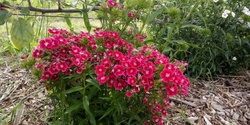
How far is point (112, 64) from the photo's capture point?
4.84 feet

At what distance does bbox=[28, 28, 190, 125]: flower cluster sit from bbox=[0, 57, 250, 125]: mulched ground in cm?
57

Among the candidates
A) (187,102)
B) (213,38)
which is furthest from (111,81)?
(213,38)

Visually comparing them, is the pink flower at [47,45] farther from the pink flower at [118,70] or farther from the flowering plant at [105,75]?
the pink flower at [118,70]

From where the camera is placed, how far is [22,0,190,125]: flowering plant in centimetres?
145

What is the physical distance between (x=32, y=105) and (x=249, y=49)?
1.88 meters

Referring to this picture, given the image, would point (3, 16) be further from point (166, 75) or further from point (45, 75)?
point (166, 75)

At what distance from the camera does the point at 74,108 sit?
5.19ft

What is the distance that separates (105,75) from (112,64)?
0.06 meters

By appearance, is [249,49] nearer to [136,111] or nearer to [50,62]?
[136,111]

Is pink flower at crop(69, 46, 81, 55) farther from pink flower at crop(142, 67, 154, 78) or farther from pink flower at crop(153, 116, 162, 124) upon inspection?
pink flower at crop(153, 116, 162, 124)

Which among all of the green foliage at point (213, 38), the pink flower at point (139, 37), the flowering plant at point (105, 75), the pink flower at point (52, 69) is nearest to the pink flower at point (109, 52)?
the flowering plant at point (105, 75)

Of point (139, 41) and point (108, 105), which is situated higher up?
point (139, 41)

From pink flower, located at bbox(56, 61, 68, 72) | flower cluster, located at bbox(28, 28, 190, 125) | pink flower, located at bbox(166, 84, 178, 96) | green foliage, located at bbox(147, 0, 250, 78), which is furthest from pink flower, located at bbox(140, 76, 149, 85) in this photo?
green foliage, located at bbox(147, 0, 250, 78)

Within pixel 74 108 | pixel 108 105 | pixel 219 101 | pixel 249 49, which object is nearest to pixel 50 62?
pixel 74 108
